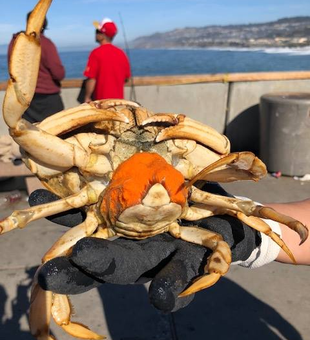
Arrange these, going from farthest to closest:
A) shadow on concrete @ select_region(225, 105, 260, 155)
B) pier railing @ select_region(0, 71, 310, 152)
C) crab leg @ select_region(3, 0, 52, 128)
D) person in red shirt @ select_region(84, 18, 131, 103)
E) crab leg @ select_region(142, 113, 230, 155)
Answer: shadow on concrete @ select_region(225, 105, 260, 155), pier railing @ select_region(0, 71, 310, 152), person in red shirt @ select_region(84, 18, 131, 103), crab leg @ select_region(142, 113, 230, 155), crab leg @ select_region(3, 0, 52, 128)

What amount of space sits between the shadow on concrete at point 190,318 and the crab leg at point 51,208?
1.55 metres

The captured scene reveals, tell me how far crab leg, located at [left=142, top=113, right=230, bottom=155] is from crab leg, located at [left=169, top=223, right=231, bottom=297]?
1.39 ft

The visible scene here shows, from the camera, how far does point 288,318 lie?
345 cm

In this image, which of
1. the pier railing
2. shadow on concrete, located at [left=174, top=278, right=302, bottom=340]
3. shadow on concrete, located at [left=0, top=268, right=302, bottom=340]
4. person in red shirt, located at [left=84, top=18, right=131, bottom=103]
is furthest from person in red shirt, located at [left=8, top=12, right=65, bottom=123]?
shadow on concrete, located at [left=174, top=278, right=302, bottom=340]

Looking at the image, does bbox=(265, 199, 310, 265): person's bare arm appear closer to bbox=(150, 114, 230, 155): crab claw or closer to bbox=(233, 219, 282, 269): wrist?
bbox=(233, 219, 282, 269): wrist

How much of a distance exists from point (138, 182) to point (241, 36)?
243 ft

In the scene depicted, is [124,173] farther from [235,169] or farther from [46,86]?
[46,86]

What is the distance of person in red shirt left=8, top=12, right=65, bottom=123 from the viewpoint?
5.65 metres

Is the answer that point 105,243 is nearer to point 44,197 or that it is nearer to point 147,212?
point 147,212

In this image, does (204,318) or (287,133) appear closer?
(204,318)

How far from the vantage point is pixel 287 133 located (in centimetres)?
640

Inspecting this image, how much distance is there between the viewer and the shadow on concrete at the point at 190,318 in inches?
130

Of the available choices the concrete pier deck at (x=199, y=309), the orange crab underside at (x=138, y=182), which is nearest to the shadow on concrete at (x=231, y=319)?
the concrete pier deck at (x=199, y=309)

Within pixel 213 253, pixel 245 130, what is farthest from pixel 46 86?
pixel 213 253
